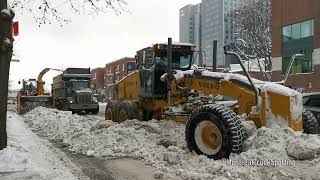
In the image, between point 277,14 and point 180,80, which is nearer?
point 180,80

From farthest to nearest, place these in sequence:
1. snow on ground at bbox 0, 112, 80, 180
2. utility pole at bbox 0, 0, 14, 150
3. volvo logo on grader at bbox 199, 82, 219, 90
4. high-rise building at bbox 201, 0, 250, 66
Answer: high-rise building at bbox 201, 0, 250, 66 < volvo logo on grader at bbox 199, 82, 219, 90 < utility pole at bbox 0, 0, 14, 150 < snow on ground at bbox 0, 112, 80, 180

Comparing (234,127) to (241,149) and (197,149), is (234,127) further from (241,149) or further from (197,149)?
(197,149)

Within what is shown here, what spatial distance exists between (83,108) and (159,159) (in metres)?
20.5

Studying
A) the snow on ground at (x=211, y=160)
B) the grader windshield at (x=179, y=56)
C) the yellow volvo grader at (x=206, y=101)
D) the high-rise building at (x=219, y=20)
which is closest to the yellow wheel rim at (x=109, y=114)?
the yellow volvo grader at (x=206, y=101)

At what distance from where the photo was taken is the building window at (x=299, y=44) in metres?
42.9

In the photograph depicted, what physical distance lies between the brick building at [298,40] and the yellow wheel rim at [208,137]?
34195 millimetres

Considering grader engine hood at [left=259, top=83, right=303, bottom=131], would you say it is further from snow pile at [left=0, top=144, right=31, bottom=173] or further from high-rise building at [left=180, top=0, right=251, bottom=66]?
high-rise building at [left=180, top=0, right=251, bottom=66]

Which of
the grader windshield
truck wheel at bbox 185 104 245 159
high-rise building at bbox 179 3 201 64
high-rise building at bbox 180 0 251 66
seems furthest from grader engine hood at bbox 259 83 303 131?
high-rise building at bbox 179 3 201 64

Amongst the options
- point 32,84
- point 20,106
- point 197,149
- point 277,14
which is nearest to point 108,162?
point 197,149

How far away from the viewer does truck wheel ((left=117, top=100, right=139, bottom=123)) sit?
50.2 feet

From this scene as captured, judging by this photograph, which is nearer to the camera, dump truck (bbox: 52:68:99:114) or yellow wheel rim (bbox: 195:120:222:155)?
yellow wheel rim (bbox: 195:120:222:155)

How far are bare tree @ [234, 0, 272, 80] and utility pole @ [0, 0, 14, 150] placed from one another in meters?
34.0

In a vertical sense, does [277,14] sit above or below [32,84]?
above

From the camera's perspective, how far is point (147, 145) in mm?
10914
